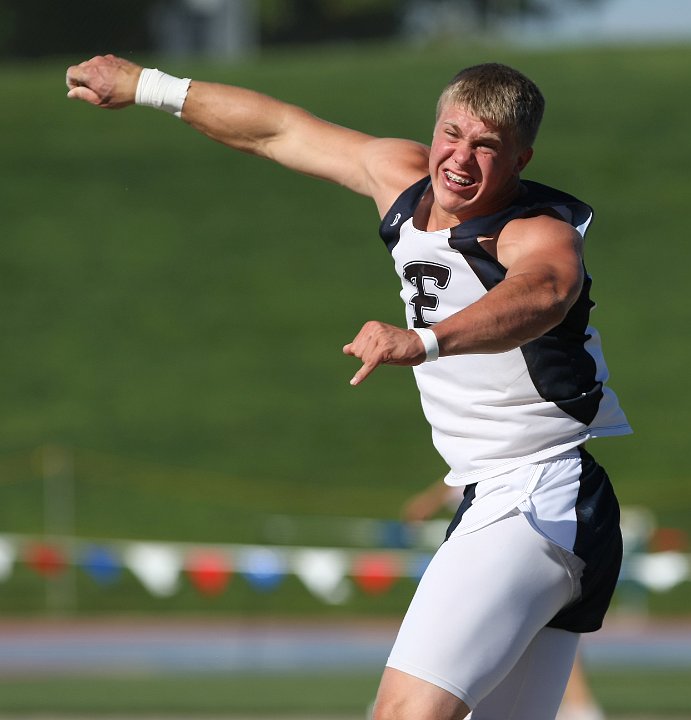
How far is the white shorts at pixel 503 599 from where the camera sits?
3678 mm

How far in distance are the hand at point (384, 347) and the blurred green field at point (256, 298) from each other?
44.5 feet

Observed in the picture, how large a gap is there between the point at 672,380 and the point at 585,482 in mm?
17433

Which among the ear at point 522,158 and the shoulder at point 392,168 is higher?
the shoulder at point 392,168

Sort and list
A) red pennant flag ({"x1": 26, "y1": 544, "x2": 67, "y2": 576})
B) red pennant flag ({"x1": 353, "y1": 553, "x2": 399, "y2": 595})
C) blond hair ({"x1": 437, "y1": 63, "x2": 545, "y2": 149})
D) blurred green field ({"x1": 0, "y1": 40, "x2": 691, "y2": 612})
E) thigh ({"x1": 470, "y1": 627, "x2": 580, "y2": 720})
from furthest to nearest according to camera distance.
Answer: blurred green field ({"x1": 0, "y1": 40, "x2": 691, "y2": 612})
red pennant flag ({"x1": 26, "y1": 544, "x2": 67, "y2": 576})
red pennant flag ({"x1": 353, "y1": 553, "x2": 399, "y2": 595})
thigh ({"x1": 470, "y1": 627, "x2": 580, "y2": 720})
blond hair ({"x1": 437, "y1": 63, "x2": 545, "y2": 149})

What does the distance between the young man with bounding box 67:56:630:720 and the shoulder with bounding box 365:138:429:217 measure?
119mm

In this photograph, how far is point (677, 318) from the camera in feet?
73.7

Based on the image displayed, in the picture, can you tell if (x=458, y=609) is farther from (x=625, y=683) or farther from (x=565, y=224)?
Result: (x=625, y=683)

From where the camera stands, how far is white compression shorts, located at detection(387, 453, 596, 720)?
368 cm

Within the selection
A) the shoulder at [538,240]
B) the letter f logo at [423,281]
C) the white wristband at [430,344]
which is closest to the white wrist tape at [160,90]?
the letter f logo at [423,281]

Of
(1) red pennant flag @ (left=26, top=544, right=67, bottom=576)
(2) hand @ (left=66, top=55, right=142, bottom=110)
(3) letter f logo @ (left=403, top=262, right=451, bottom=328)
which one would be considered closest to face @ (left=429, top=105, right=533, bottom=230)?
(3) letter f logo @ (left=403, top=262, right=451, bottom=328)

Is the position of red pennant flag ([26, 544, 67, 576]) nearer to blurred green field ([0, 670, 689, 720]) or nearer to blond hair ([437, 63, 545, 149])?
blurred green field ([0, 670, 689, 720])

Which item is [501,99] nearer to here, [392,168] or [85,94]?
[392,168]

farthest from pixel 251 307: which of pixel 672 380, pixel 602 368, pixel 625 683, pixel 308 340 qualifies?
pixel 602 368

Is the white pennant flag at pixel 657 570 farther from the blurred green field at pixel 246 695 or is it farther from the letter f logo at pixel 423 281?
the letter f logo at pixel 423 281
